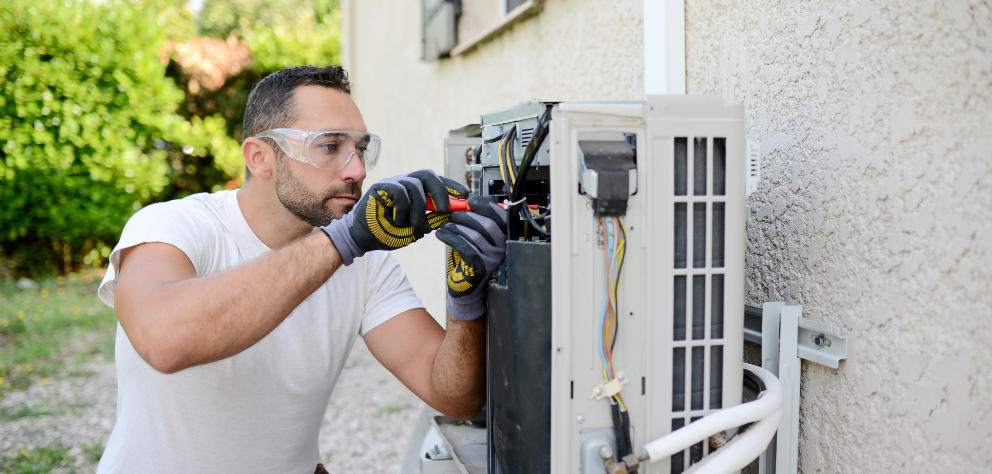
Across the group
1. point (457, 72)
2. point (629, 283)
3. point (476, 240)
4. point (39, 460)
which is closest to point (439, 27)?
point (457, 72)

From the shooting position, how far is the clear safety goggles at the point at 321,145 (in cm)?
191

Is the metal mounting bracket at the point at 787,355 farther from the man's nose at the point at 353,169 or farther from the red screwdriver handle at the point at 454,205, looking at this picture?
the man's nose at the point at 353,169

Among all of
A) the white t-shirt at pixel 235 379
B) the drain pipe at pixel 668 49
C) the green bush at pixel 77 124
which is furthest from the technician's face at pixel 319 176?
the green bush at pixel 77 124

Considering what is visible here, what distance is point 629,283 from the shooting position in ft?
3.40

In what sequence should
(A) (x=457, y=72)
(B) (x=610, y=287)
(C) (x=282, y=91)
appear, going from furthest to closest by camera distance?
(A) (x=457, y=72) < (C) (x=282, y=91) < (B) (x=610, y=287)

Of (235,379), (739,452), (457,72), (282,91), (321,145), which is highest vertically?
(457,72)

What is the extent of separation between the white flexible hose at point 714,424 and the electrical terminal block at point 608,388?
0.30ft

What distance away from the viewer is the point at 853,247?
3.96 ft

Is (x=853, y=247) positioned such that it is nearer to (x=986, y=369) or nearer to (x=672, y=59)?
(x=986, y=369)

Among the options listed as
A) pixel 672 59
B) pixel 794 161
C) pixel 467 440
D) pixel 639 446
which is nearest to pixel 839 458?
pixel 639 446

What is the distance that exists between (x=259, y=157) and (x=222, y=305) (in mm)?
809

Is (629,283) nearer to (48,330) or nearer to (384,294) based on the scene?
(384,294)

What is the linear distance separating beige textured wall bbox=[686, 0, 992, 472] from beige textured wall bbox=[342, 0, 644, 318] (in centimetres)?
74

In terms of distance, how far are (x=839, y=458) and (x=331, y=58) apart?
38.3ft
